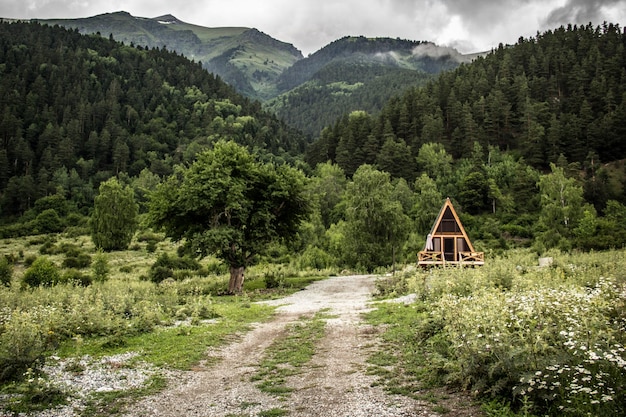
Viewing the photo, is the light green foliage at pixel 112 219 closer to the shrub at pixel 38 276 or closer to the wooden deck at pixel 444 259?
the shrub at pixel 38 276

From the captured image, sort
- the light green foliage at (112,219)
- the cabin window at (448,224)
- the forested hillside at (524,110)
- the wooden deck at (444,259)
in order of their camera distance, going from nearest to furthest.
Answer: the wooden deck at (444,259) < the cabin window at (448,224) < the light green foliage at (112,219) < the forested hillside at (524,110)

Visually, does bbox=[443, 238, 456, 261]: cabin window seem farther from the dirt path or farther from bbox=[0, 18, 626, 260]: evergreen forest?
the dirt path

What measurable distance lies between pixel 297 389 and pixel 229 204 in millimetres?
18806

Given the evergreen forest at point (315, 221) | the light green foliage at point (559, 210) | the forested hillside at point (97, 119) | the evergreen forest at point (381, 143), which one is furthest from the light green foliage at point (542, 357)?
the forested hillside at point (97, 119)

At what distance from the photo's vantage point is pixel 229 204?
85.0ft

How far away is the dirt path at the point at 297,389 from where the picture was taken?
22.8 ft

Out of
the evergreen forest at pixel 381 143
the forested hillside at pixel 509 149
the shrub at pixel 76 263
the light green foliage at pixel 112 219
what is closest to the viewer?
the shrub at pixel 76 263

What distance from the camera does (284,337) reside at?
44.8 feet

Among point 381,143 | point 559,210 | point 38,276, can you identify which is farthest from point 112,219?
point 381,143

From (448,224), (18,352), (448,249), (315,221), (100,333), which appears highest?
(315,221)

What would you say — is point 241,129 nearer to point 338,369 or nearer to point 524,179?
point 524,179

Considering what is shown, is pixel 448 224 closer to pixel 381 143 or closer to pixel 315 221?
pixel 315 221

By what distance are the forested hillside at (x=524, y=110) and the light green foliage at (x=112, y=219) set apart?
179 ft

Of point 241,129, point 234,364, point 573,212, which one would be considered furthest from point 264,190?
point 241,129
